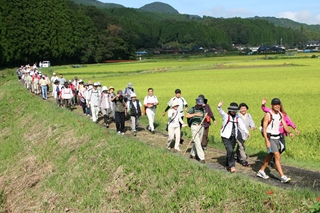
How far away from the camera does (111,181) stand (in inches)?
336

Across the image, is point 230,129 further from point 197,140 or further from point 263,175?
point 263,175

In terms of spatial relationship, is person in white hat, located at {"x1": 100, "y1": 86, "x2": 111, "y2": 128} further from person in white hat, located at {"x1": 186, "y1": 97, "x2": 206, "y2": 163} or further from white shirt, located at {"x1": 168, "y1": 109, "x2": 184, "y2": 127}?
person in white hat, located at {"x1": 186, "y1": 97, "x2": 206, "y2": 163}

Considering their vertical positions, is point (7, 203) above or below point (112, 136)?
below

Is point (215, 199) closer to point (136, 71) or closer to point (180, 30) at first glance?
point (136, 71)

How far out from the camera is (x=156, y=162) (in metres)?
8.47

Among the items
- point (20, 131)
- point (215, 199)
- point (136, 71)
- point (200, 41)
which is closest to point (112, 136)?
point (215, 199)

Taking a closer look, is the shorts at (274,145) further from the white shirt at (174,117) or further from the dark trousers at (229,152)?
the white shirt at (174,117)

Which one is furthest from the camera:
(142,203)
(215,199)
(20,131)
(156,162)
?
(20,131)

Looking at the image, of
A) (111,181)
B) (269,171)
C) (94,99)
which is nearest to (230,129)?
(269,171)

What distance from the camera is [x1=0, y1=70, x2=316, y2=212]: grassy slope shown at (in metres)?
6.56

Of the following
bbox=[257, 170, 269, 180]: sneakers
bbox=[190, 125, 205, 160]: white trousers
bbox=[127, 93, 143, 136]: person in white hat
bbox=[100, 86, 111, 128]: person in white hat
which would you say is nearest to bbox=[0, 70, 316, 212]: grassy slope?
bbox=[190, 125, 205, 160]: white trousers

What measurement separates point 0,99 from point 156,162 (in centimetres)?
1993

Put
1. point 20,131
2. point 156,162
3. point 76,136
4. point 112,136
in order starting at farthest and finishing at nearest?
point 20,131 → point 76,136 → point 112,136 → point 156,162

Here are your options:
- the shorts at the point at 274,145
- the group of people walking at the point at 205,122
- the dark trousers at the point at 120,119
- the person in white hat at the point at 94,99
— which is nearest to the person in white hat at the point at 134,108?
the group of people walking at the point at 205,122
